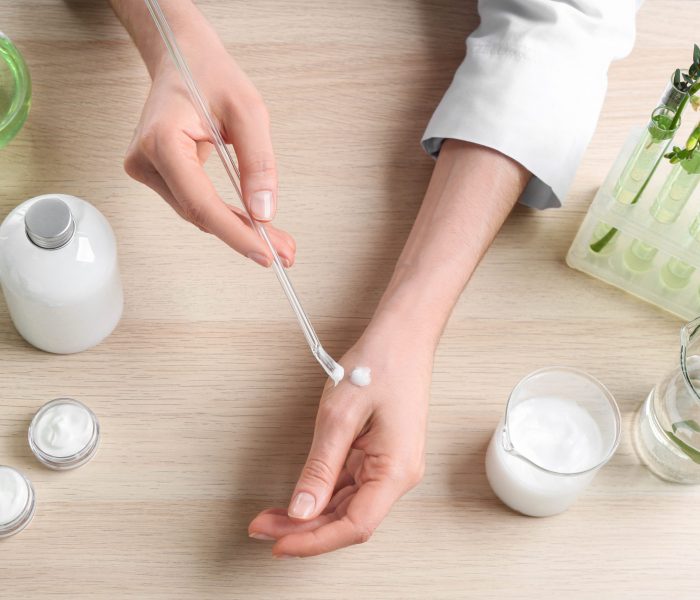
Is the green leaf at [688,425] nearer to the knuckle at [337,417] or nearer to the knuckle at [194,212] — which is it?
the knuckle at [337,417]

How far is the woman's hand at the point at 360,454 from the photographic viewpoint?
765 millimetres

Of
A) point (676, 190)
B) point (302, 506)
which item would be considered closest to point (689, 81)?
point (676, 190)

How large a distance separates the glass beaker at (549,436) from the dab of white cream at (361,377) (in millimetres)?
129

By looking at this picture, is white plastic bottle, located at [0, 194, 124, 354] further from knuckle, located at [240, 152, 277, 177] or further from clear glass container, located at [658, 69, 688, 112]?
clear glass container, located at [658, 69, 688, 112]

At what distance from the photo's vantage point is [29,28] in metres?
1.01

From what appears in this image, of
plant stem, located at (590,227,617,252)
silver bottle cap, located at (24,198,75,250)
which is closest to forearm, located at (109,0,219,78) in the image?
silver bottle cap, located at (24,198,75,250)

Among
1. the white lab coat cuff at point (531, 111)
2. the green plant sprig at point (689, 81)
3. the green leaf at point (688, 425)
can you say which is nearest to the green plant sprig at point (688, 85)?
the green plant sprig at point (689, 81)

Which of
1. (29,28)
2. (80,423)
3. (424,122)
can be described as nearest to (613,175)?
(424,122)

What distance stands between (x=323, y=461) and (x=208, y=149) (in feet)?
1.13

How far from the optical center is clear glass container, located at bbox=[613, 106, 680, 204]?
79cm

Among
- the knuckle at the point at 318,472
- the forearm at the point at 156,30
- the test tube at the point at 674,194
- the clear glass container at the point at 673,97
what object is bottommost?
the knuckle at the point at 318,472

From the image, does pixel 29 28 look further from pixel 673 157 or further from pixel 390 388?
pixel 673 157

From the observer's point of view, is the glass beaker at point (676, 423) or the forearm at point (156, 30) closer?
the glass beaker at point (676, 423)

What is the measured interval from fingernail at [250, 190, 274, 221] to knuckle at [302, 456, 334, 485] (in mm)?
227
